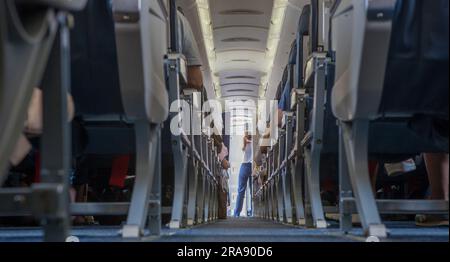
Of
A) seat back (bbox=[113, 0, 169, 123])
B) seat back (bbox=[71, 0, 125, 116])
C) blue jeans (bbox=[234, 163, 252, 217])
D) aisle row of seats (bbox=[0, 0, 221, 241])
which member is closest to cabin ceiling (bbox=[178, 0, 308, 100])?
blue jeans (bbox=[234, 163, 252, 217])

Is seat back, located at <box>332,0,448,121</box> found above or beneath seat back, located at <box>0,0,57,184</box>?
above

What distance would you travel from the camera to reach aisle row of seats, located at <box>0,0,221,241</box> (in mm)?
1092

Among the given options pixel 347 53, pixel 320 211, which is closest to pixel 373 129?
pixel 320 211

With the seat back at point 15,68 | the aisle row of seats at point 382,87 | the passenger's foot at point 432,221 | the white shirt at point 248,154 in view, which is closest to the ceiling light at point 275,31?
the white shirt at point 248,154

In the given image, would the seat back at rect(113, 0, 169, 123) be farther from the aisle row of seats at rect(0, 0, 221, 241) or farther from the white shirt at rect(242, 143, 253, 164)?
the white shirt at rect(242, 143, 253, 164)

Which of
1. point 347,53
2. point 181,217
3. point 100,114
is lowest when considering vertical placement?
point 181,217

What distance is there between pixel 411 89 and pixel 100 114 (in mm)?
1358

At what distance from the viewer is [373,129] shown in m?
3.39

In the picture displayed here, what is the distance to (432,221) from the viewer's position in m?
3.81

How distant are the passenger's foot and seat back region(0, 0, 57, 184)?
3019mm

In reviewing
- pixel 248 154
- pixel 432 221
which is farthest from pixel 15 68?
pixel 248 154

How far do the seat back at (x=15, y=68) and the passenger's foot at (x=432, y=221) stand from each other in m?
3.02

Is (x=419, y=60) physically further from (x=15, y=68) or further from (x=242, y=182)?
(x=242, y=182)
